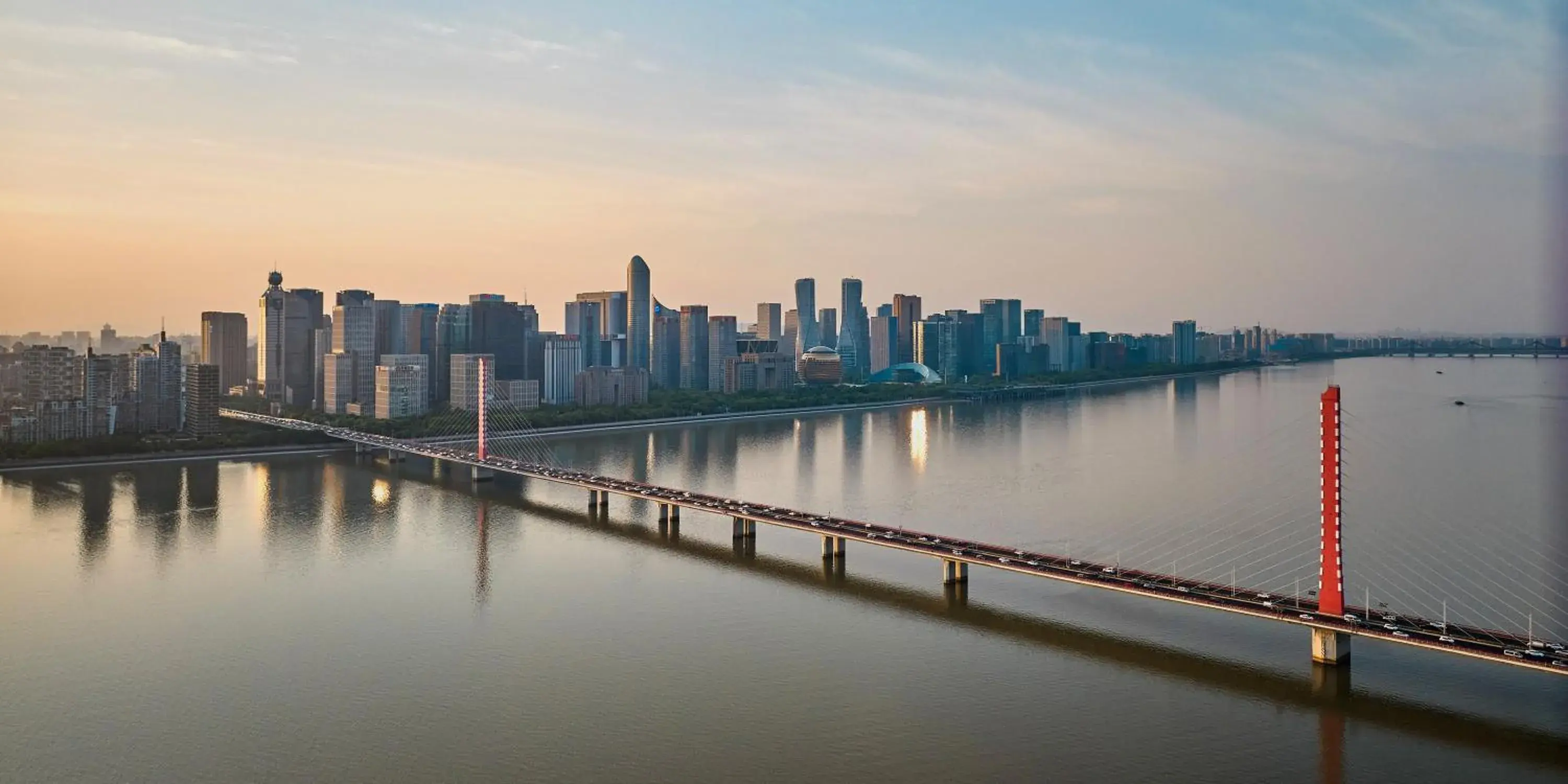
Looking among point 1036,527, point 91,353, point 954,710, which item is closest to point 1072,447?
point 1036,527

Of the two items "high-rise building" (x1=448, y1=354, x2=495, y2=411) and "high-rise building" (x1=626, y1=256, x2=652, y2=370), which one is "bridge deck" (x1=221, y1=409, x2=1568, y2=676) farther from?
"high-rise building" (x1=626, y1=256, x2=652, y2=370)

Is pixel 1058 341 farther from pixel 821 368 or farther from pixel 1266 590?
pixel 1266 590

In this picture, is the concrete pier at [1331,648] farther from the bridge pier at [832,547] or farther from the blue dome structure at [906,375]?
the blue dome structure at [906,375]

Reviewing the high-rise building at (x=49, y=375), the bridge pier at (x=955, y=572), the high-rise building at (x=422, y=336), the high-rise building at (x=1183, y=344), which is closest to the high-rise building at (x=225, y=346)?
the high-rise building at (x=422, y=336)

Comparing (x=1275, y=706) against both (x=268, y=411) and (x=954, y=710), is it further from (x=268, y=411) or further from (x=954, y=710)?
(x=268, y=411)

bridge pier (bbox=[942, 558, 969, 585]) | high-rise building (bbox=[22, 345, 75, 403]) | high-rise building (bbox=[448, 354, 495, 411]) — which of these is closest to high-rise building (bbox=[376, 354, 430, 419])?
high-rise building (bbox=[448, 354, 495, 411])

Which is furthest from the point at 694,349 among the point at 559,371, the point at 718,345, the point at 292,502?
the point at 292,502
